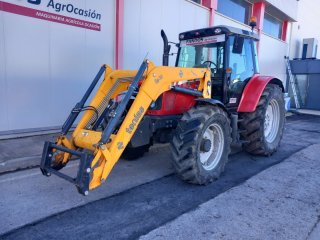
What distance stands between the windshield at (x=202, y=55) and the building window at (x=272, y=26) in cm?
1241

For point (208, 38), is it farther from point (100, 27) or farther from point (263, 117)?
point (100, 27)

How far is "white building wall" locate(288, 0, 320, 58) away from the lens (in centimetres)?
1916

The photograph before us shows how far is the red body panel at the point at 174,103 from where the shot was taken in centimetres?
457

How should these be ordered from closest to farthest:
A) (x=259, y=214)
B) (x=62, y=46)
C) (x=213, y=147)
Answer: (x=259, y=214)
(x=213, y=147)
(x=62, y=46)

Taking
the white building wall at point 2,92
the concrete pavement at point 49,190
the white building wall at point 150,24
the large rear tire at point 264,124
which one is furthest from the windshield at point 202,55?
the white building wall at point 2,92

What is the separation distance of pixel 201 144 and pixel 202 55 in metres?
1.93

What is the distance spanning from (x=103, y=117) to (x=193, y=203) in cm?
183

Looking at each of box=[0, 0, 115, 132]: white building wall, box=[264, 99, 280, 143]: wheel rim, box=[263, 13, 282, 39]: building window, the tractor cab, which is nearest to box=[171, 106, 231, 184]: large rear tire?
the tractor cab

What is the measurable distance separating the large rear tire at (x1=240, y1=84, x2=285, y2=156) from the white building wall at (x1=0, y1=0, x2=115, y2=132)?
163 inches

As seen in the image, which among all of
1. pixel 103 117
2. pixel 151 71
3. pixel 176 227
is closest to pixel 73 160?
pixel 103 117

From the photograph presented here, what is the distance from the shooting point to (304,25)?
2006cm

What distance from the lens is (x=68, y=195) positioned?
3.75 m

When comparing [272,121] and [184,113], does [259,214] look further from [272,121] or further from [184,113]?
[272,121]

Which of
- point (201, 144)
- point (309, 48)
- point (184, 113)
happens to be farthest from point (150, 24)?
point (309, 48)
